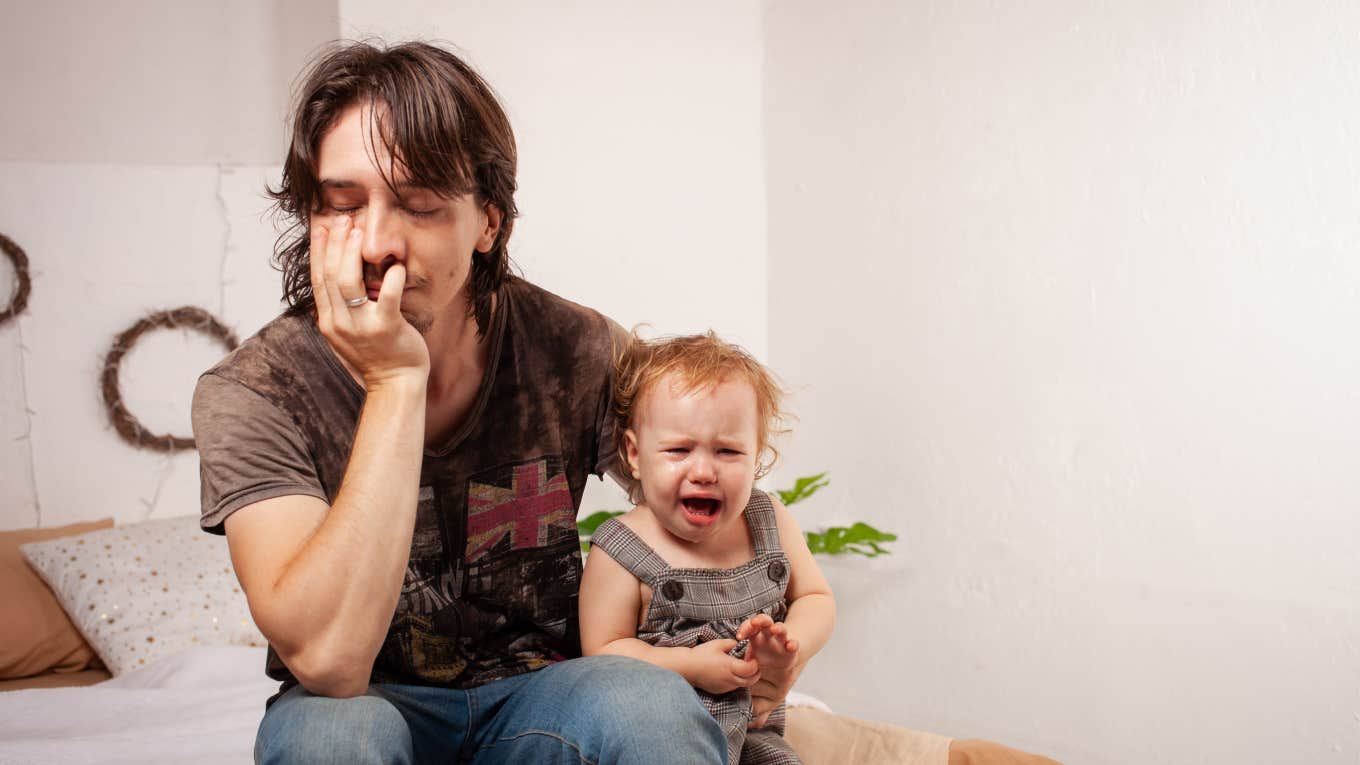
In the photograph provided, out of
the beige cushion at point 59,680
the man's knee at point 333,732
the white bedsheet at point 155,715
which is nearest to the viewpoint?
the man's knee at point 333,732

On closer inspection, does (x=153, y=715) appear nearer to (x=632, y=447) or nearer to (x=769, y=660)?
(x=632, y=447)

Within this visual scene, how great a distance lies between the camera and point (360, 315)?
45.9 inches

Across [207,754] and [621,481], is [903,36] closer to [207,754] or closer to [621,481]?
[621,481]

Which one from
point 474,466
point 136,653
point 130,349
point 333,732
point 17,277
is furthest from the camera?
point 130,349

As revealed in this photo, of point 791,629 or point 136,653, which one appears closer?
point 791,629

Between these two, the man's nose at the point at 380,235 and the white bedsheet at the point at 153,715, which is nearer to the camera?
the man's nose at the point at 380,235

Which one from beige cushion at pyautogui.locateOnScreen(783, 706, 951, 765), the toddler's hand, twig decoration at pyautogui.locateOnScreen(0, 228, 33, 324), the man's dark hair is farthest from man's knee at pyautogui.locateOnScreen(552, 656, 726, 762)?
twig decoration at pyautogui.locateOnScreen(0, 228, 33, 324)

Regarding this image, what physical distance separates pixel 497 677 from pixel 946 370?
1633mm

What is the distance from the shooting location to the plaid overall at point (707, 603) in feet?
4.52

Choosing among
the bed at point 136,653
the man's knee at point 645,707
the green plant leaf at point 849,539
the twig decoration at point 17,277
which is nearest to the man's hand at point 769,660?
the man's knee at point 645,707

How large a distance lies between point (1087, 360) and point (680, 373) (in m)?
1.27

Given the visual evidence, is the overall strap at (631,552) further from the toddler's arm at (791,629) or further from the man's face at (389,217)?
the man's face at (389,217)

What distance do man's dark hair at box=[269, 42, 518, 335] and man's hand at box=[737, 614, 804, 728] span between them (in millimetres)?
605

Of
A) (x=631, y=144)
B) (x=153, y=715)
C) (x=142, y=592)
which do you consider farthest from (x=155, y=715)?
(x=631, y=144)
